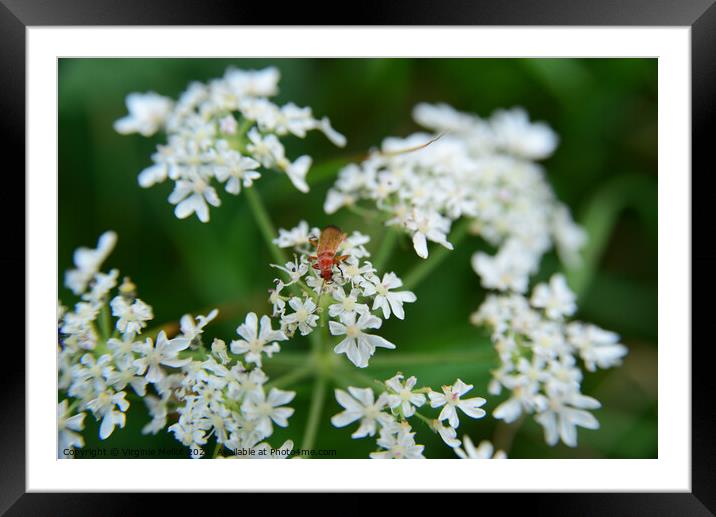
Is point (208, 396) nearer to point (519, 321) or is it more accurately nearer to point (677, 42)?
point (519, 321)

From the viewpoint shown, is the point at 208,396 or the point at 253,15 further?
the point at 253,15

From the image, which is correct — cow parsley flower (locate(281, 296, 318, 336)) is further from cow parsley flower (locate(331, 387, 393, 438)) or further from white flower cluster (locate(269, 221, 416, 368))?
cow parsley flower (locate(331, 387, 393, 438))

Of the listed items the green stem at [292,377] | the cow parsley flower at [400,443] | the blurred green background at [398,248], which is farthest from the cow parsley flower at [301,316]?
the blurred green background at [398,248]

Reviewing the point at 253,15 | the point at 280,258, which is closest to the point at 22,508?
the point at 280,258

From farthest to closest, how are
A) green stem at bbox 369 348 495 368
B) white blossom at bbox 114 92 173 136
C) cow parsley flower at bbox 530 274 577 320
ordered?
white blossom at bbox 114 92 173 136 → cow parsley flower at bbox 530 274 577 320 → green stem at bbox 369 348 495 368

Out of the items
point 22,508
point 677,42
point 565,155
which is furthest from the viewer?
point 565,155

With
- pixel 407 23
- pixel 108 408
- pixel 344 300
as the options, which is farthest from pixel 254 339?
pixel 407 23

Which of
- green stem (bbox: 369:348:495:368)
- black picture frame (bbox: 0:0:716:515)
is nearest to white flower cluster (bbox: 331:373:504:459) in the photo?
green stem (bbox: 369:348:495:368)

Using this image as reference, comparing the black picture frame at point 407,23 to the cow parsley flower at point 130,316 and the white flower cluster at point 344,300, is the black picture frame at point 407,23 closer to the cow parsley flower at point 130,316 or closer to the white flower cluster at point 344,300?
the cow parsley flower at point 130,316

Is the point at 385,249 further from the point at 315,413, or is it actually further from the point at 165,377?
the point at 165,377
